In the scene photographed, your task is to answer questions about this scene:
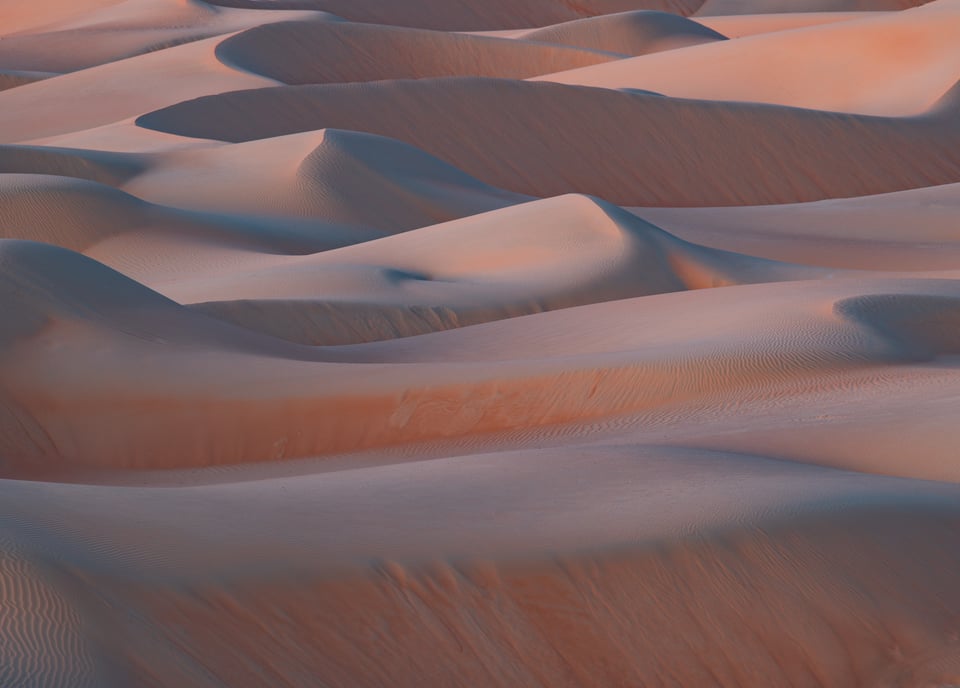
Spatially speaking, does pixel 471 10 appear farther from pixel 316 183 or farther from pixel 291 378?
pixel 291 378

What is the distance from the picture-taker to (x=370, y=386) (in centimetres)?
610

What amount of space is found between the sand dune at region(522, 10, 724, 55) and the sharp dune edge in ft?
36.2

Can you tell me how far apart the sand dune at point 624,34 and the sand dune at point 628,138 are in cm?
765

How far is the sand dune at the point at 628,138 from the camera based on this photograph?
52.9ft

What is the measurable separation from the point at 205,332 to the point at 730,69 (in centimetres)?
1371

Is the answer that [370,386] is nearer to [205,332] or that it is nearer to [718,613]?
[205,332]

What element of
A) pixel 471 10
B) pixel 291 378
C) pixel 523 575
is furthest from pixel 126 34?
pixel 523 575

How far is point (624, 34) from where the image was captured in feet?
79.9

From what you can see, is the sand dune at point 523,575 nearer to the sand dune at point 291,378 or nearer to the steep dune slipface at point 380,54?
the sand dune at point 291,378

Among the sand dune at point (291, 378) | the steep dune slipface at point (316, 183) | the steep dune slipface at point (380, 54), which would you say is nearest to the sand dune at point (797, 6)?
the steep dune slipface at point (380, 54)

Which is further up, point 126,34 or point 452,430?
point 452,430

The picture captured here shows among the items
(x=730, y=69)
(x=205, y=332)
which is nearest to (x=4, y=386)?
(x=205, y=332)

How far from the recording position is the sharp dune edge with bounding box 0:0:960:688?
3432mm

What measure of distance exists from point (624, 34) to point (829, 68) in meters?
6.10
